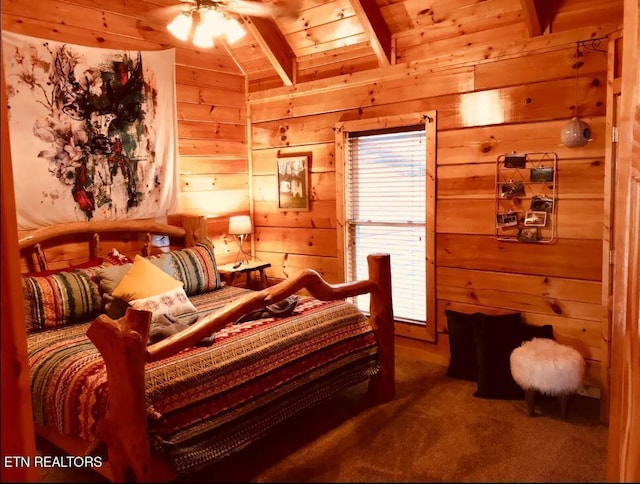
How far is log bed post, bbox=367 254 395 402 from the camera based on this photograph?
330 centimetres

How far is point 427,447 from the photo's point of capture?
1442mm

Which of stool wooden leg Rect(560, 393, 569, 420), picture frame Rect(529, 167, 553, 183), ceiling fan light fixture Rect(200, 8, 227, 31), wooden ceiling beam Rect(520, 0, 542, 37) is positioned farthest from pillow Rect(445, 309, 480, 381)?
ceiling fan light fixture Rect(200, 8, 227, 31)

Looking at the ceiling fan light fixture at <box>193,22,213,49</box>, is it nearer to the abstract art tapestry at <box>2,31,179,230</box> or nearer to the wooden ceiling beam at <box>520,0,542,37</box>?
the abstract art tapestry at <box>2,31,179,230</box>

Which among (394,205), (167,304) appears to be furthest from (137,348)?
A: (394,205)

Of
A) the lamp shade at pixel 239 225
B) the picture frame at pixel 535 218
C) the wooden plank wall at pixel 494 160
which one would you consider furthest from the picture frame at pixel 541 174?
the lamp shade at pixel 239 225

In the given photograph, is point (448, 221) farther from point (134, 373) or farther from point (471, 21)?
point (134, 373)

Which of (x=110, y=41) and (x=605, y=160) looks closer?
(x=605, y=160)

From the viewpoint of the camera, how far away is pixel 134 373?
1982mm

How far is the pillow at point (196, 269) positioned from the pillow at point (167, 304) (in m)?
0.44

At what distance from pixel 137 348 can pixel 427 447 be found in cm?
114

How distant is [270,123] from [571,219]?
9.51 ft

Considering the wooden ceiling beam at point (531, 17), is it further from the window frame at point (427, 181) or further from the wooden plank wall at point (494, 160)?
the window frame at point (427, 181)

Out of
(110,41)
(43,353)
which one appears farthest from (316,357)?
(110,41)

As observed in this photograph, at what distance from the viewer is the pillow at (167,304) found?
319 cm
